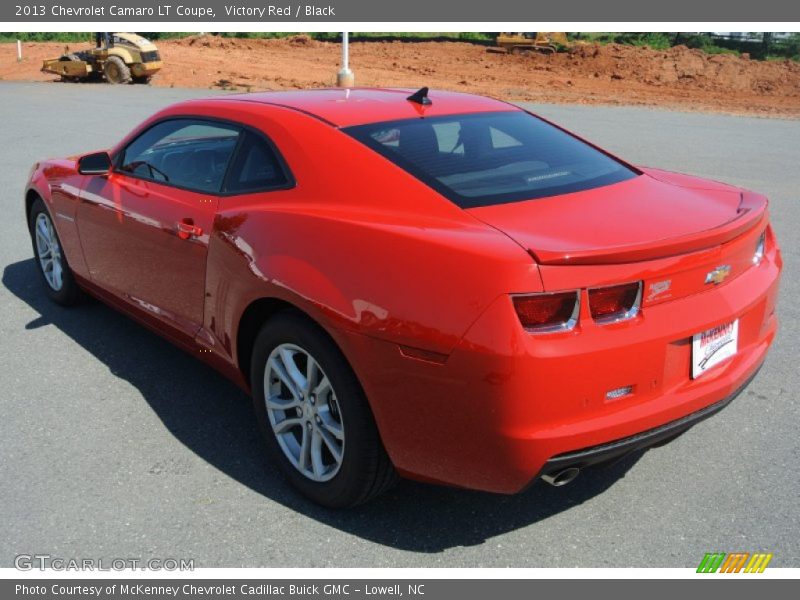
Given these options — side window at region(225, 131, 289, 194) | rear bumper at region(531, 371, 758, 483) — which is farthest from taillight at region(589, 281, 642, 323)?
side window at region(225, 131, 289, 194)

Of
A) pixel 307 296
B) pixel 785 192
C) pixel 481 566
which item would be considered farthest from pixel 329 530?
pixel 785 192

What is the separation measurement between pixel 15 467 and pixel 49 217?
7.65 feet

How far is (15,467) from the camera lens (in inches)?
145

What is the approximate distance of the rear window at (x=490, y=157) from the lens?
3.29 m

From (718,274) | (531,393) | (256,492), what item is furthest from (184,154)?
(718,274)

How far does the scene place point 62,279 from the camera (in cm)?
554

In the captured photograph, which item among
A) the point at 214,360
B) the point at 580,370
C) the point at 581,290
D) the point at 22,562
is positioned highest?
the point at 581,290

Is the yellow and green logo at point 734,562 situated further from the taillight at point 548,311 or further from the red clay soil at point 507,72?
the red clay soil at point 507,72

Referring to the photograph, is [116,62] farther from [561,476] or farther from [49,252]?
[561,476]

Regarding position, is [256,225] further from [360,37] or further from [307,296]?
[360,37]

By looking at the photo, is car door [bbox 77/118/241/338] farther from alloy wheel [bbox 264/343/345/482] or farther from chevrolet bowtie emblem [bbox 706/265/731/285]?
chevrolet bowtie emblem [bbox 706/265/731/285]

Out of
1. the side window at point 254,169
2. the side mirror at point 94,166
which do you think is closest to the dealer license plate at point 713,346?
the side window at point 254,169

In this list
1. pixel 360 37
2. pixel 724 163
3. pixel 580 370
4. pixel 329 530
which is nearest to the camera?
pixel 580 370

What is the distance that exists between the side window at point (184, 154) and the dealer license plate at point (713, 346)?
86.9 inches
